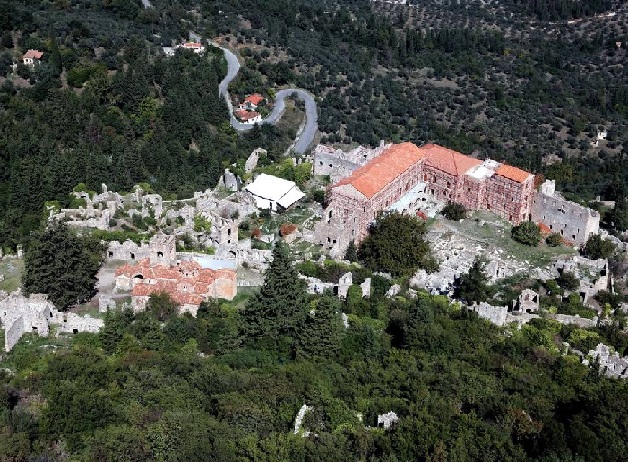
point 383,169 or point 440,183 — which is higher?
point 383,169

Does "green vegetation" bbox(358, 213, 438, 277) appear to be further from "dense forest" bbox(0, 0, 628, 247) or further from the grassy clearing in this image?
"dense forest" bbox(0, 0, 628, 247)

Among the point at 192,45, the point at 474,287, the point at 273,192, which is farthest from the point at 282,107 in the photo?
the point at 474,287

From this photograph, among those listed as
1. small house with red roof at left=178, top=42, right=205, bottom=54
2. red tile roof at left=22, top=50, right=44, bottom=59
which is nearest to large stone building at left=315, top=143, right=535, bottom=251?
red tile roof at left=22, top=50, right=44, bottom=59

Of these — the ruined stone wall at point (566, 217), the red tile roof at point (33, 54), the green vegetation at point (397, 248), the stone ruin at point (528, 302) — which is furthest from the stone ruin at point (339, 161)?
the red tile roof at point (33, 54)

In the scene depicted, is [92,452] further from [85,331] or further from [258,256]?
[258,256]

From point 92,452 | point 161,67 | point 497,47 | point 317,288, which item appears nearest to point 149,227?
point 317,288

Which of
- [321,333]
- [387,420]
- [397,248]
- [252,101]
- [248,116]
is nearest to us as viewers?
[387,420]

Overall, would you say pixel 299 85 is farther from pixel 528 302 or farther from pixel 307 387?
pixel 307 387
